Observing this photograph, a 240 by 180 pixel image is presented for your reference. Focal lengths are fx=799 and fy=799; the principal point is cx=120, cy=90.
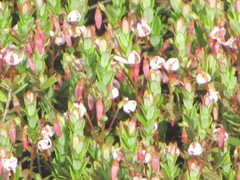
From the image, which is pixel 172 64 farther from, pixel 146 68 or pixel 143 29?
pixel 143 29

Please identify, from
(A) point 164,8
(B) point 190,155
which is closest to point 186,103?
(B) point 190,155

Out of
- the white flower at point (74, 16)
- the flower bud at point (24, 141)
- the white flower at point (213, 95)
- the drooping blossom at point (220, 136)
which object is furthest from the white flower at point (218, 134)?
the white flower at point (74, 16)

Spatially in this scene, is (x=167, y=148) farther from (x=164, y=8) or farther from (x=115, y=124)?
(x=164, y=8)

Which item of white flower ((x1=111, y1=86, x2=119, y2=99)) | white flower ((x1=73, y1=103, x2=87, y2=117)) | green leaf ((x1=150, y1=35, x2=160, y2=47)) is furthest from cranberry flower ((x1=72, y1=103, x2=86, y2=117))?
green leaf ((x1=150, y1=35, x2=160, y2=47))

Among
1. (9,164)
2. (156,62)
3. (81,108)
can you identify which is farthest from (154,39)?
(9,164)

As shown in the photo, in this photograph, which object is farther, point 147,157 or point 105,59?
point 105,59

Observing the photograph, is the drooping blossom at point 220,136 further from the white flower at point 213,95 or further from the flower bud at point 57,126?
the flower bud at point 57,126
